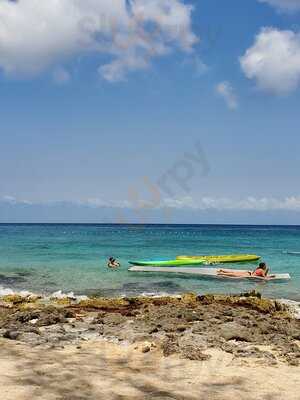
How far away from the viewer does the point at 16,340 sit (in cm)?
1130

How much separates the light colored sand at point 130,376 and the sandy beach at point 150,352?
17 millimetres

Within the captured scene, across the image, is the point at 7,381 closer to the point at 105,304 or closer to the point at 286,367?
the point at 286,367

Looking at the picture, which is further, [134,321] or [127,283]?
[127,283]

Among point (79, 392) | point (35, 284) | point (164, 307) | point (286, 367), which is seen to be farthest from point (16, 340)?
point (35, 284)

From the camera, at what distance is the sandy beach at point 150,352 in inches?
313

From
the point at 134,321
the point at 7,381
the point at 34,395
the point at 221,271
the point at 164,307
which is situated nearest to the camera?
the point at 34,395

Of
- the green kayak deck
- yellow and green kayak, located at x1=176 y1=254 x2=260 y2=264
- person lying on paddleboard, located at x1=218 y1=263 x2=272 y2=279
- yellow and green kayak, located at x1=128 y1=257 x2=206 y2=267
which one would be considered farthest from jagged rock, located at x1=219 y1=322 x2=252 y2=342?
yellow and green kayak, located at x1=176 y1=254 x2=260 y2=264

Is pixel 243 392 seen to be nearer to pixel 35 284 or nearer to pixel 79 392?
pixel 79 392

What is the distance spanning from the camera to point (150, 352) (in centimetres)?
1070

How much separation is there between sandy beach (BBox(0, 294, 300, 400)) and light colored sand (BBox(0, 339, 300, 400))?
2 cm

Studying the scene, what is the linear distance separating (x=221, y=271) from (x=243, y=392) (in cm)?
2462

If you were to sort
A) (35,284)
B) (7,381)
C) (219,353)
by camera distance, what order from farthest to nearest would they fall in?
(35,284)
(219,353)
(7,381)

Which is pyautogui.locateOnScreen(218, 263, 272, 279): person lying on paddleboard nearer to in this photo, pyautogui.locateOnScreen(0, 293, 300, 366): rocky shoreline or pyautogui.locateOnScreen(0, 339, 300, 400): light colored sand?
pyautogui.locateOnScreen(0, 293, 300, 366): rocky shoreline

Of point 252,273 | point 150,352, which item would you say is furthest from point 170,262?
point 150,352
